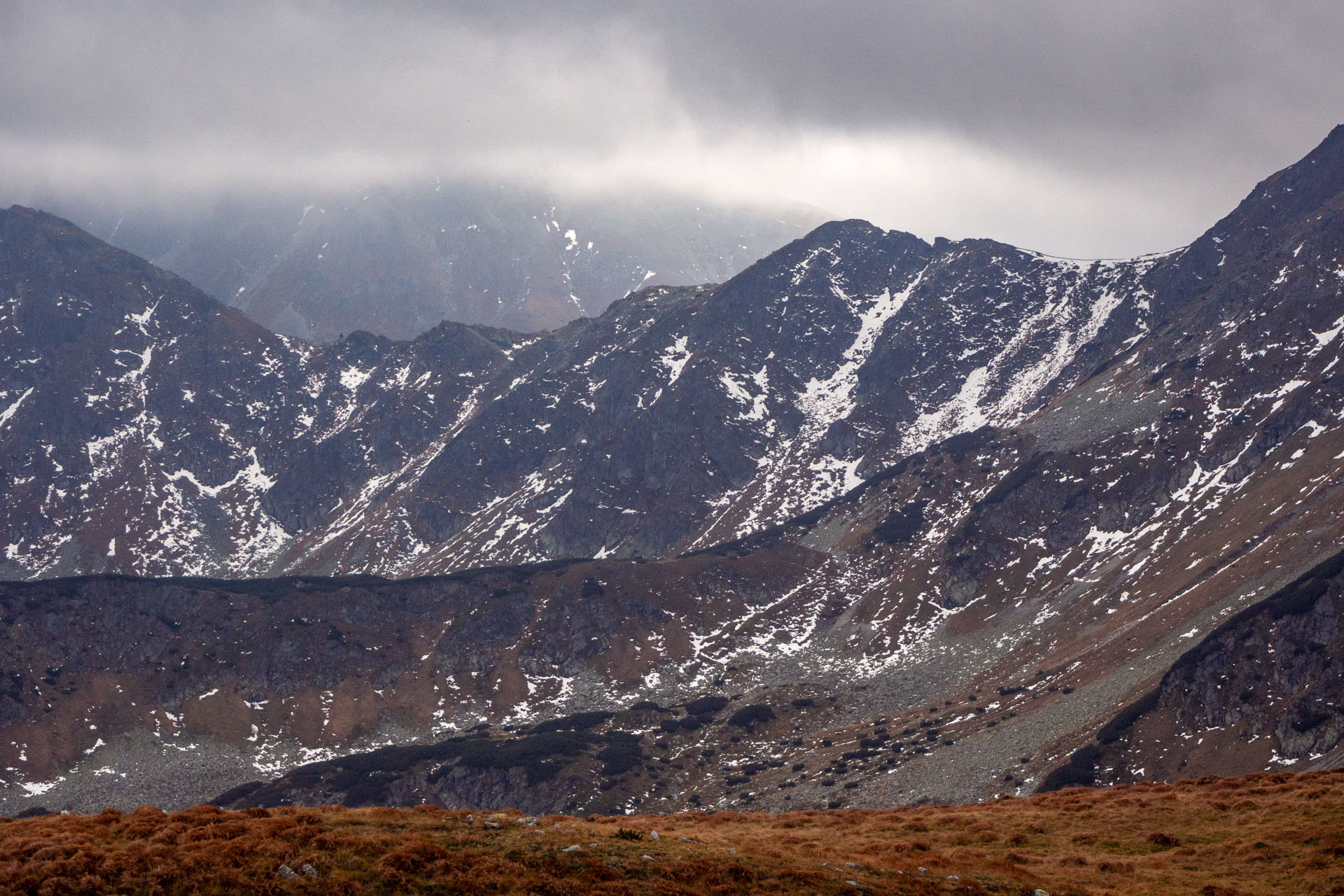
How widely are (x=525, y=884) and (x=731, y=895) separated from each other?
6.20m

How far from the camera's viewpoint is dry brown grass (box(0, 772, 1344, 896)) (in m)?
29.5

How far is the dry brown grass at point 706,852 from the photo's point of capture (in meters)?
29.5

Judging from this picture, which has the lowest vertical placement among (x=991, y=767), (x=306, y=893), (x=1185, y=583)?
(x=991, y=767)

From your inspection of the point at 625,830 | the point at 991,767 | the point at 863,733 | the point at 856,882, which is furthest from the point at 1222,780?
the point at 863,733

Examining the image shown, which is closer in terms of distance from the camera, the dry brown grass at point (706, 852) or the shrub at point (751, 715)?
the dry brown grass at point (706, 852)

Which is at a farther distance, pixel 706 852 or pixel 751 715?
pixel 751 715

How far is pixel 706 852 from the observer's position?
118ft

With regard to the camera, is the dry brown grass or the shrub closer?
the dry brown grass

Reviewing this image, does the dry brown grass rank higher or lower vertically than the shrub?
higher

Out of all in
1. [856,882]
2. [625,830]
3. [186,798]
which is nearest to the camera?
[856,882]

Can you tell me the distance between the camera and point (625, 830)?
37.8 metres

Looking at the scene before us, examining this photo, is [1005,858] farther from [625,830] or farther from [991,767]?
[991,767]

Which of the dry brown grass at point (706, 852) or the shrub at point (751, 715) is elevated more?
the dry brown grass at point (706, 852)

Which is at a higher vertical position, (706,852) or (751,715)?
(706,852)
